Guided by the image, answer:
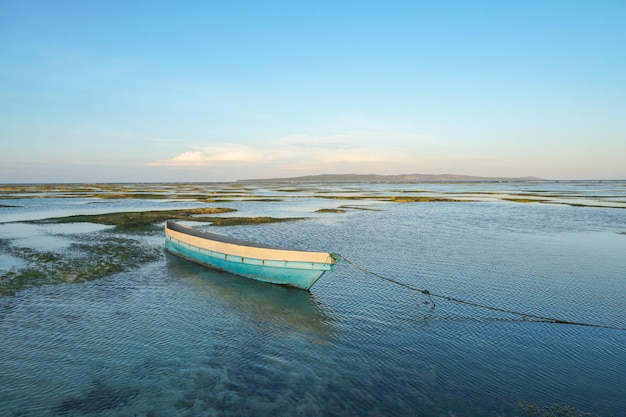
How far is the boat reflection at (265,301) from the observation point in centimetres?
1336

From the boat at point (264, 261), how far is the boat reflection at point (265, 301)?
38 cm

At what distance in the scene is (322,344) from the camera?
1181 cm

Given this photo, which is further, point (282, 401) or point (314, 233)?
point (314, 233)

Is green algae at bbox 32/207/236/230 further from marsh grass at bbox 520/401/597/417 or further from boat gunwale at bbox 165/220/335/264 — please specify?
marsh grass at bbox 520/401/597/417

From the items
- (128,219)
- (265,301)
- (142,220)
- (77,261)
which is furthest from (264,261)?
(128,219)

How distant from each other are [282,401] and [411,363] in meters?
3.79

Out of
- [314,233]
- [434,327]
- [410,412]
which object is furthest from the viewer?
[314,233]

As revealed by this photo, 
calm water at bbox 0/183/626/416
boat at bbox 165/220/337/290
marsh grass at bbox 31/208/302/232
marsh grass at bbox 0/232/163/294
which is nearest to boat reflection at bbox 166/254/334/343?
calm water at bbox 0/183/626/416

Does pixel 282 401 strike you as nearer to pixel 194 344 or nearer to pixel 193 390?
pixel 193 390

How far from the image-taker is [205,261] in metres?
21.1

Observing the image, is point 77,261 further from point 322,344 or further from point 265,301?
point 322,344

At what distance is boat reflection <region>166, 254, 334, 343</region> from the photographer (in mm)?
13359

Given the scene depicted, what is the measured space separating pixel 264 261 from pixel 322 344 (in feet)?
20.9

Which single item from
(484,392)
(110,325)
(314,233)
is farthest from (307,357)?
(314,233)
